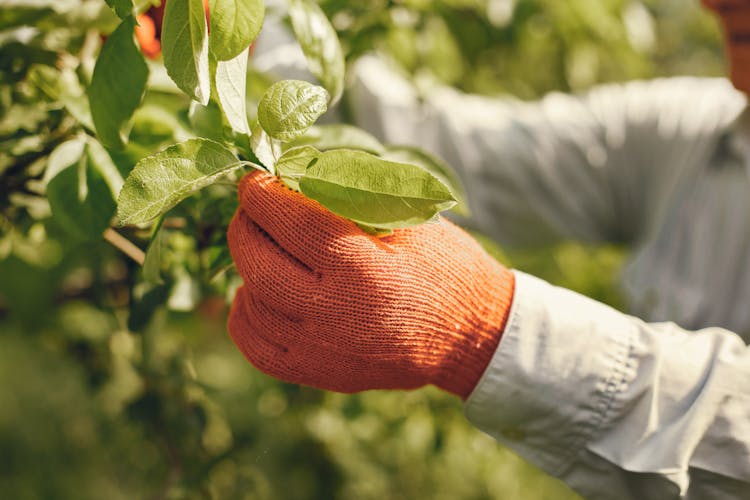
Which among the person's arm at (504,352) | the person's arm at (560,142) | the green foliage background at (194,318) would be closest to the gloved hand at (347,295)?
the person's arm at (504,352)

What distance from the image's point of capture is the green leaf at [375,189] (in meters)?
0.59

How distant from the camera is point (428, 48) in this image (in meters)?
1.57

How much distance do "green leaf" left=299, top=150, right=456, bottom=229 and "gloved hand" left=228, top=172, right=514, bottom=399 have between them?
7 centimetres

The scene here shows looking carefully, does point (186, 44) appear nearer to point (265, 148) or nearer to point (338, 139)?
point (265, 148)

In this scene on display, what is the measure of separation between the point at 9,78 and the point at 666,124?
4.43 ft

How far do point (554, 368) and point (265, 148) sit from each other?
421 millimetres

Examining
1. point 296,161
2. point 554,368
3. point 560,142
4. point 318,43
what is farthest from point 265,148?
point 560,142

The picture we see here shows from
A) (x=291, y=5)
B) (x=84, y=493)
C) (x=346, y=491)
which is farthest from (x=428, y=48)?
(x=84, y=493)

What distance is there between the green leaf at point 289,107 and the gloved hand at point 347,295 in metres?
0.07

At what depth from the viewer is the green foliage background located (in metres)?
0.82

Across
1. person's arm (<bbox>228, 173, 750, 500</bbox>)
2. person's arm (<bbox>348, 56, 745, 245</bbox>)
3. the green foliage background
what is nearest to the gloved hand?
person's arm (<bbox>228, 173, 750, 500</bbox>)

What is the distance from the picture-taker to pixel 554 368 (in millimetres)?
840

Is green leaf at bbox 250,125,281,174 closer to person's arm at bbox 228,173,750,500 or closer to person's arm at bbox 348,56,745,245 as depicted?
person's arm at bbox 228,173,750,500

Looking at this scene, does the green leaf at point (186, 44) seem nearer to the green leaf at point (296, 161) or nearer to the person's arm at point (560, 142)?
the green leaf at point (296, 161)
